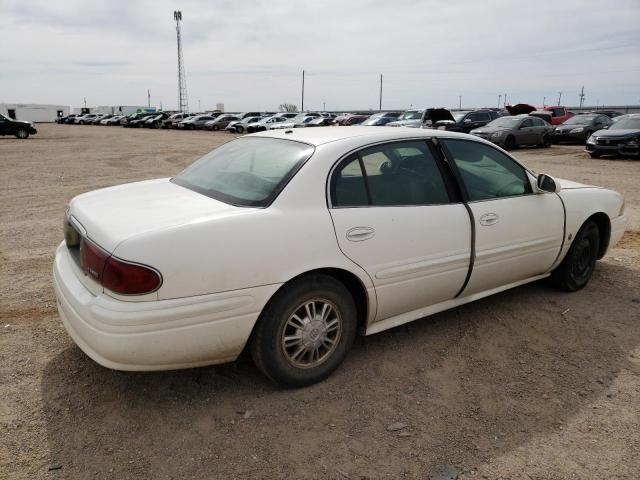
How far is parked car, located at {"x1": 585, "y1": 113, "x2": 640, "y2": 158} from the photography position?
16078 mm

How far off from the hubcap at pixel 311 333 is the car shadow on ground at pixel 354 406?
196 mm

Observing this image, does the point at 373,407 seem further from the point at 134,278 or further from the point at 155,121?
the point at 155,121

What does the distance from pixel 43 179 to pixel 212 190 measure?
1009cm

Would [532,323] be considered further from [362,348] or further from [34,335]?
[34,335]

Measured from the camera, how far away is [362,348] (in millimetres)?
3494

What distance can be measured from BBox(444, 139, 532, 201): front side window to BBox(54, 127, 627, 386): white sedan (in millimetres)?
11

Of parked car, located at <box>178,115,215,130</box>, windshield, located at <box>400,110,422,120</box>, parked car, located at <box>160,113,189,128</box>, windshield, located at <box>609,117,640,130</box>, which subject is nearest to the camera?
windshield, located at <box>609,117,640,130</box>

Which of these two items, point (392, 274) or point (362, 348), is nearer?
point (392, 274)

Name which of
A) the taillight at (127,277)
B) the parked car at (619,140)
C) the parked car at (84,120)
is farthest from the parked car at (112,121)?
the taillight at (127,277)

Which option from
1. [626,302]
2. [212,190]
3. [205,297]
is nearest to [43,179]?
[212,190]

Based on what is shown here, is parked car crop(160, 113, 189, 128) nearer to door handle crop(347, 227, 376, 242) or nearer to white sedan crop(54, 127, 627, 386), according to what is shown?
white sedan crop(54, 127, 627, 386)

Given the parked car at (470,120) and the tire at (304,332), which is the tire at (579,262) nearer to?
the tire at (304,332)

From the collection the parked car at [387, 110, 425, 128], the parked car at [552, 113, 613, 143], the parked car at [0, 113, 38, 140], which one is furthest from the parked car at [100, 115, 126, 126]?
the parked car at [552, 113, 613, 143]

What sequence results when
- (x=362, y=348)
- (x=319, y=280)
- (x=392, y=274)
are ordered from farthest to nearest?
(x=362, y=348)
(x=392, y=274)
(x=319, y=280)
